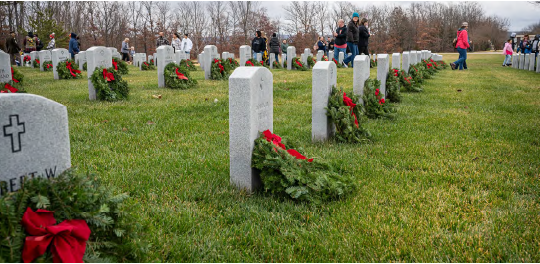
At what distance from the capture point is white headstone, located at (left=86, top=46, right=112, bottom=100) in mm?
9227

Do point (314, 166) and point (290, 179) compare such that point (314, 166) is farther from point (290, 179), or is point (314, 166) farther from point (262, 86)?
point (262, 86)

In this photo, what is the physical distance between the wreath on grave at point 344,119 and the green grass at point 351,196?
0.22 metres

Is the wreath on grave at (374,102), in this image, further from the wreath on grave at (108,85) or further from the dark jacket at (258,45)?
the dark jacket at (258,45)

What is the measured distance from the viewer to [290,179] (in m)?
3.67

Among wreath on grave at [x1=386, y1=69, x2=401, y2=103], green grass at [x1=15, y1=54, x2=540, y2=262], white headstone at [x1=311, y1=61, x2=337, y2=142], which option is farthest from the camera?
wreath on grave at [x1=386, y1=69, x2=401, y2=103]

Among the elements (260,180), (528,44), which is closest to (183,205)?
(260,180)

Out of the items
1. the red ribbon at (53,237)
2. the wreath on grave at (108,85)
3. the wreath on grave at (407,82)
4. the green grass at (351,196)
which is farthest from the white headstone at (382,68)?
the red ribbon at (53,237)

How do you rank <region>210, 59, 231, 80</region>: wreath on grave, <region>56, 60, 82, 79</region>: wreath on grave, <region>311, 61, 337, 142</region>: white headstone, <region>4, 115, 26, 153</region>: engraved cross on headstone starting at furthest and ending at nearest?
<region>56, 60, 82, 79</region>: wreath on grave < <region>210, 59, 231, 80</region>: wreath on grave < <region>311, 61, 337, 142</region>: white headstone < <region>4, 115, 26, 153</region>: engraved cross on headstone

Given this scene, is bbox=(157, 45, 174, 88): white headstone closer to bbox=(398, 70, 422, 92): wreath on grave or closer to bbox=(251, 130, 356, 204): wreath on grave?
bbox=(398, 70, 422, 92): wreath on grave

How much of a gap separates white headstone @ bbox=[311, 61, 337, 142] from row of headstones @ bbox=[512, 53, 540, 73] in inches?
764

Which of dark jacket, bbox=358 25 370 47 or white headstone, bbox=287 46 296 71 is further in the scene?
white headstone, bbox=287 46 296 71

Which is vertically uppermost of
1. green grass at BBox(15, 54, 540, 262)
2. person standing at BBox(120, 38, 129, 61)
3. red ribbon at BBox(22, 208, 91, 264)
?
person standing at BBox(120, 38, 129, 61)

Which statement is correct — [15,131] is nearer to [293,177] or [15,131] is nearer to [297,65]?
[293,177]

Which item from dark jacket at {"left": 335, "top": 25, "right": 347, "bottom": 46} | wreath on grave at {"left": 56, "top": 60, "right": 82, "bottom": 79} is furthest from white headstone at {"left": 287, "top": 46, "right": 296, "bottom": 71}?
wreath on grave at {"left": 56, "top": 60, "right": 82, "bottom": 79}
